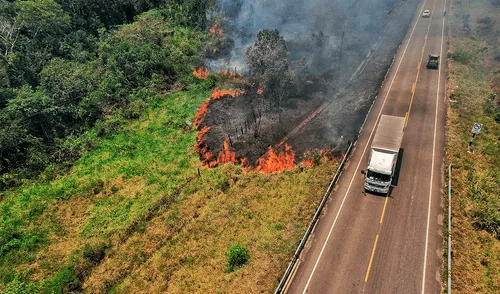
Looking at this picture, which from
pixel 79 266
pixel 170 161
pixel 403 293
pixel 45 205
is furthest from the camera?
pixel 170 161

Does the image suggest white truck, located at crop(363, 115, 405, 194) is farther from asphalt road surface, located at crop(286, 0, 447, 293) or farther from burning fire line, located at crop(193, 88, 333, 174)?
burning fire line, located at crop(193, 88, 333, 174)

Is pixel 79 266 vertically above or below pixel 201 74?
below

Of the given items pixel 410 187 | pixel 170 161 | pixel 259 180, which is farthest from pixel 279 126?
pixel 410 187

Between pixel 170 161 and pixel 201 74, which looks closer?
pixel 170 161

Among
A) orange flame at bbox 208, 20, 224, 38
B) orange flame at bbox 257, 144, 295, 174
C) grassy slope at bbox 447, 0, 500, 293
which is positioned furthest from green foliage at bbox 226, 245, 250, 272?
orange flame at bbox 208, 20, 224, 38

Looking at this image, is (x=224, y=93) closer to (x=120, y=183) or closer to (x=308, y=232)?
(x=120, y=183)

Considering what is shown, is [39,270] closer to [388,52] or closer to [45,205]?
[45,205]

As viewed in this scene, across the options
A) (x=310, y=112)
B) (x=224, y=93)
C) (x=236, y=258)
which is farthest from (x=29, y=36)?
(x=236, y=258)
